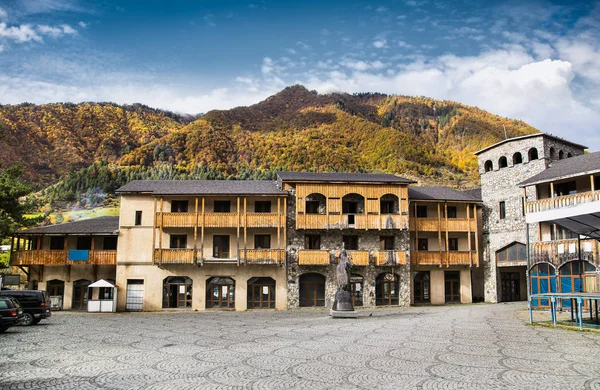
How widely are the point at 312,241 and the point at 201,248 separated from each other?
8.23 metres

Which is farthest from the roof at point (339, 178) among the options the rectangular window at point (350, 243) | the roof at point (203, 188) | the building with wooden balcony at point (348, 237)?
the rectangular window at point (350, 243)

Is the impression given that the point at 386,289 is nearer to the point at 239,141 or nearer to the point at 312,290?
→ the point at 312,290

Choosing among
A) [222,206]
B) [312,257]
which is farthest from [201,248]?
[312,257]

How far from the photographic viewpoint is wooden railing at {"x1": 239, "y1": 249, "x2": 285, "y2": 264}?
3725cm

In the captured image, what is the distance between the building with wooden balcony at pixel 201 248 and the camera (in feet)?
122

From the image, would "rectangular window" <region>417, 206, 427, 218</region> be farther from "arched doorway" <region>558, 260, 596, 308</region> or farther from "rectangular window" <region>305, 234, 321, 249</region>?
"arched doorway" <region>558, 260, 596, 308</region>

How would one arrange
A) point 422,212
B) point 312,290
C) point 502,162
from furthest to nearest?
point 422,212, point 502,162, point 312,290

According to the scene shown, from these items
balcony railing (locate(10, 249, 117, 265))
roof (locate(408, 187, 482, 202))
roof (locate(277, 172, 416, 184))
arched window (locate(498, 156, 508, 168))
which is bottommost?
balcony railing (locate(10, 249, 117, 265))

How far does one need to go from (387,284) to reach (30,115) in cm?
10335

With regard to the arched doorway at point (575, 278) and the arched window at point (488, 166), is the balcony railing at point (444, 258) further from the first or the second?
the arched doorway at point (575, 278)

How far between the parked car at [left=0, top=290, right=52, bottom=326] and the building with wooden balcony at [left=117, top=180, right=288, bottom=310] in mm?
10484

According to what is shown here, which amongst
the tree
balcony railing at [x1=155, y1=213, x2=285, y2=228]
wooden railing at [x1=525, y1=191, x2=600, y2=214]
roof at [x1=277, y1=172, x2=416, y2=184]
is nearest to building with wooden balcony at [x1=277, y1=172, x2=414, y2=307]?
roof at [x1=277, y1=172, x2=416, y2=184]

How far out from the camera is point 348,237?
129ft

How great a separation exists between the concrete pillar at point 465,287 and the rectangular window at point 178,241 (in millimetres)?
21856
